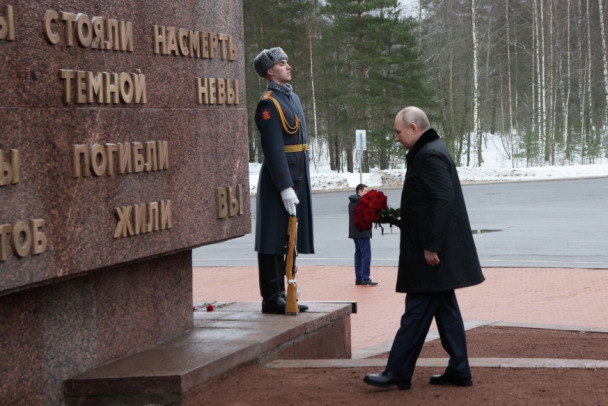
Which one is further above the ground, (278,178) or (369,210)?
(278,178)

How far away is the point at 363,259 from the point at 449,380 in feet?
24.6

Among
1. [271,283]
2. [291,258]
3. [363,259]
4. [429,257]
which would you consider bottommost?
[363,259]

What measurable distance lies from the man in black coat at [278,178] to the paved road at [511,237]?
11.5 feet

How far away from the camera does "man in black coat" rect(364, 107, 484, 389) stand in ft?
18.5

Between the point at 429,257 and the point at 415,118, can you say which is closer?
the point at 429,257

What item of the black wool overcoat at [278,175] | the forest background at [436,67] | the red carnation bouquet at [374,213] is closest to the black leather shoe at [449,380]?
the red carnation bouquet at [374,213]

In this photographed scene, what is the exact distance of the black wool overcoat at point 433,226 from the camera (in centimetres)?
562

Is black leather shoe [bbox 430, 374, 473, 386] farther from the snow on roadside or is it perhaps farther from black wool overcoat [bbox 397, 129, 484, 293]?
the snow on roadside

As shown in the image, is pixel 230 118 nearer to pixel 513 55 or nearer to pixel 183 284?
pixel 183 284

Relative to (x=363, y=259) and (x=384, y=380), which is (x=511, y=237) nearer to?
(x=363, y=259)

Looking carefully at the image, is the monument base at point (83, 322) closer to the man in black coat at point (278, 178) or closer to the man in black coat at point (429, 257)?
the man in black coat at point (278, 178)

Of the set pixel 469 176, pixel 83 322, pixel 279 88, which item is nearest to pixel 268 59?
pixel 279 88

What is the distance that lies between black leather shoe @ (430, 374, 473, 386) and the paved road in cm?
522

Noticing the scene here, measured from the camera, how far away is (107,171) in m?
5.66
